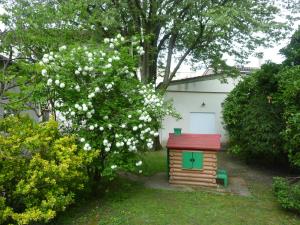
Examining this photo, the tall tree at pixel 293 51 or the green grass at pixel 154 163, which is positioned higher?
the tall tree at pixel 293 51

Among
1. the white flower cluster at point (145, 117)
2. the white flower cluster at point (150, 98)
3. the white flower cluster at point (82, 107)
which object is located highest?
the white flower cluster at point (150, 98)

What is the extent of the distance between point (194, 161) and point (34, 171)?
3.92 m

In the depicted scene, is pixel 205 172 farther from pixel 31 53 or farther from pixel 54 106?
pixel 31 53

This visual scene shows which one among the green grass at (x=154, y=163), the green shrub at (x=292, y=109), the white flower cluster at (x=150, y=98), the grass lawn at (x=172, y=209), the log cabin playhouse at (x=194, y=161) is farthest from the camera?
the green grass at (x=154, y=163)

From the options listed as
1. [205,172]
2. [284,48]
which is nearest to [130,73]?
[205,172]

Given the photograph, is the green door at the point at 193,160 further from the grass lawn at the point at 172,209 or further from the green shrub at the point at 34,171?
the green shrub at the point at 34,171

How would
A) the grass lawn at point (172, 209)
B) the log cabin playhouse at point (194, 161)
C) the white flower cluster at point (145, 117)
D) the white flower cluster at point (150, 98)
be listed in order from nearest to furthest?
the grass lawn at point (172, 209) < the white flower cluster at point (145, 117) < the white flower cluster at point (150, 98) < the log cabin playhouse at point (194, 161)

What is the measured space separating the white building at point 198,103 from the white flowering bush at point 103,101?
8.19 metres

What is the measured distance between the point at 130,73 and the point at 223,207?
336 cm

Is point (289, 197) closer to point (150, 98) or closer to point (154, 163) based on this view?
point (150, 98)

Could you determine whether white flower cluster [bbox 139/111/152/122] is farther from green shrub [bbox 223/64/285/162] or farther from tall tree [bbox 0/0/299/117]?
green shrub [bbox 223/64/285/162]

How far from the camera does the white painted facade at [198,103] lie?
47.1 ft

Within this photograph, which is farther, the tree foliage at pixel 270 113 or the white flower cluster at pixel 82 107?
the tree foliage at pixel 270 113

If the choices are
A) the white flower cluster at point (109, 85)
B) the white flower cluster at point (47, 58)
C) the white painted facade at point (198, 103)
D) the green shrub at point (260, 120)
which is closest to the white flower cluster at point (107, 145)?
the white flower cluster at point (109, 85)
